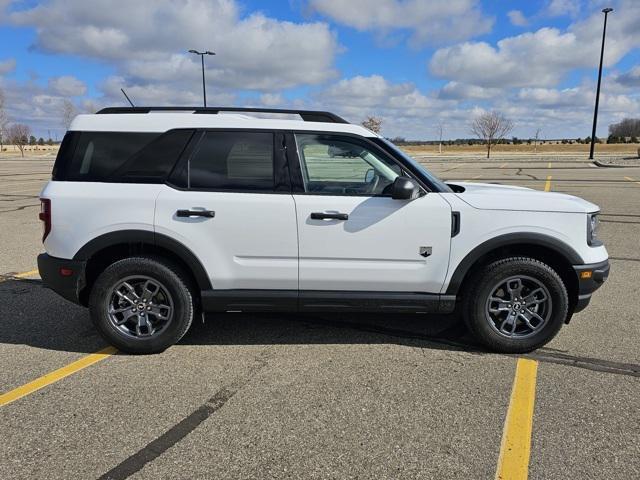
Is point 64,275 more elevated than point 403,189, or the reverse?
point 403,189

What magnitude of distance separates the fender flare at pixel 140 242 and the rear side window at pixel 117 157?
1.36 feet

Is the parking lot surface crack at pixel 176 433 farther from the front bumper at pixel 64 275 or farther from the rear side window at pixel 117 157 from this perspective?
the rear side window at pixel 117 157

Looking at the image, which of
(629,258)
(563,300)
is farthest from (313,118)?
(629,258)

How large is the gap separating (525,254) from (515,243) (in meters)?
0.22

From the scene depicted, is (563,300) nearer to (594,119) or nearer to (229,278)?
(229,278)

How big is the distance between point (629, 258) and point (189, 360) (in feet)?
20.0

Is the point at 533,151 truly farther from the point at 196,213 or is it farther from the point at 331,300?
the point at 196,213

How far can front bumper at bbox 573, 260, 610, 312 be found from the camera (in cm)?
385

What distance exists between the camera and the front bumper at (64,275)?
3.88 metres

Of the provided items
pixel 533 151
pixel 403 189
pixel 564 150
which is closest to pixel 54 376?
pixel 403 189

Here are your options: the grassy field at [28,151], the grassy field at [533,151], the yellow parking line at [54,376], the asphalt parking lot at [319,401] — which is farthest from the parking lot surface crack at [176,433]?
the grassy field at [28,151]

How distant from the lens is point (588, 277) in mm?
3869

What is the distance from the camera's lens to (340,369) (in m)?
3.71

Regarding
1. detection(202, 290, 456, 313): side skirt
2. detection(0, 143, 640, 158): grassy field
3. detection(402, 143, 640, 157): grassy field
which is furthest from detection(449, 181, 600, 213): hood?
detection(402, 143, 640, 157): grassy field
